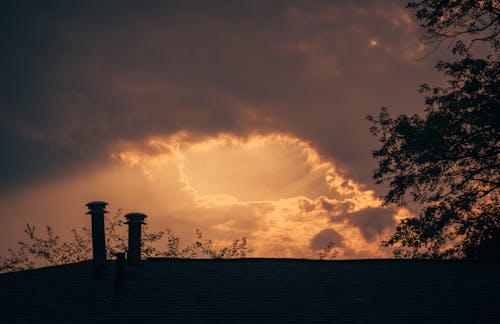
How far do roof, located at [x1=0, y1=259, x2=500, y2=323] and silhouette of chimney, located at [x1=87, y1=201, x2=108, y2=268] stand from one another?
63 centimetres

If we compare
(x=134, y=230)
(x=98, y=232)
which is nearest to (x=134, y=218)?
(x=134, y=230)

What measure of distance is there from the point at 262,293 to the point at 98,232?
19.7 ft

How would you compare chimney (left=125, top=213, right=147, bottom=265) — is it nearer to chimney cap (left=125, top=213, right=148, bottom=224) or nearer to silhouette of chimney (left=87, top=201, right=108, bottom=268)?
chimney cap (left=125, top=213, right=148, bottom=224)

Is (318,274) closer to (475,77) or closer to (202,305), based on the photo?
(202,305)

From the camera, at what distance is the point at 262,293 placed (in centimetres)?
1672

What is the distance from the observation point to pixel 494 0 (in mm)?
26766

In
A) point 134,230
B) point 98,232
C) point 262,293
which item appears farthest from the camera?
point 134,230

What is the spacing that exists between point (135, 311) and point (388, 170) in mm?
16282

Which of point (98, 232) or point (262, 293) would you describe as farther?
point (98, 232)

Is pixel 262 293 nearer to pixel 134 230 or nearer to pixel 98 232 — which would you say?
pixel 134 230

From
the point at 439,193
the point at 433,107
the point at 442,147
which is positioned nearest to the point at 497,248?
the point at 439,193

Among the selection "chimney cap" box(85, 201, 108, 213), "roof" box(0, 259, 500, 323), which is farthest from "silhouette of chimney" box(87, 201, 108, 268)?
"roof" box(0, 259, 500, 323)

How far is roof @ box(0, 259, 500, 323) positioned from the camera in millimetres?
15289

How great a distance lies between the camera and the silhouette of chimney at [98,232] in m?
18.5
